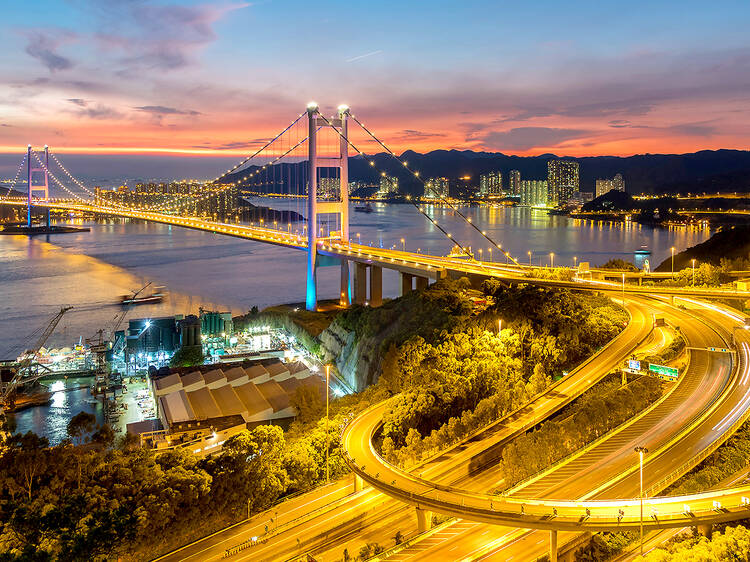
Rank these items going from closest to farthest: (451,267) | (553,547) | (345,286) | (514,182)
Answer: (553,547) → (451,267) → (345,286) → (514,182)

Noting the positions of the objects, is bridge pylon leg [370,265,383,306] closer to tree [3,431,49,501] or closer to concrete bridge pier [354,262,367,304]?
concrete bridge pier [354,262,367,304]

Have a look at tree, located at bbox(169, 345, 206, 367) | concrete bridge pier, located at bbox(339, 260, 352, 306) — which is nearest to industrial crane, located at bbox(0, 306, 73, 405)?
tree, located at bbox(169, 345, 206, 367)

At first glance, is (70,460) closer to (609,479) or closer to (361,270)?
(609,479)

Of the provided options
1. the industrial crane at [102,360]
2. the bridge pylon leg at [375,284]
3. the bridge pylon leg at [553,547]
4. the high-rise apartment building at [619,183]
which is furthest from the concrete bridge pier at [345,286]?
the high-rise apartment building at [619,183]

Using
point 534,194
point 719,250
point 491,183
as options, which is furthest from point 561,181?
point 719,250

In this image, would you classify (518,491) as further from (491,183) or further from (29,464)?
(491,183)

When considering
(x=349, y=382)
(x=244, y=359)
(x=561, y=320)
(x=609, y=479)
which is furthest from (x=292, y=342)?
(x=609, y=479)
